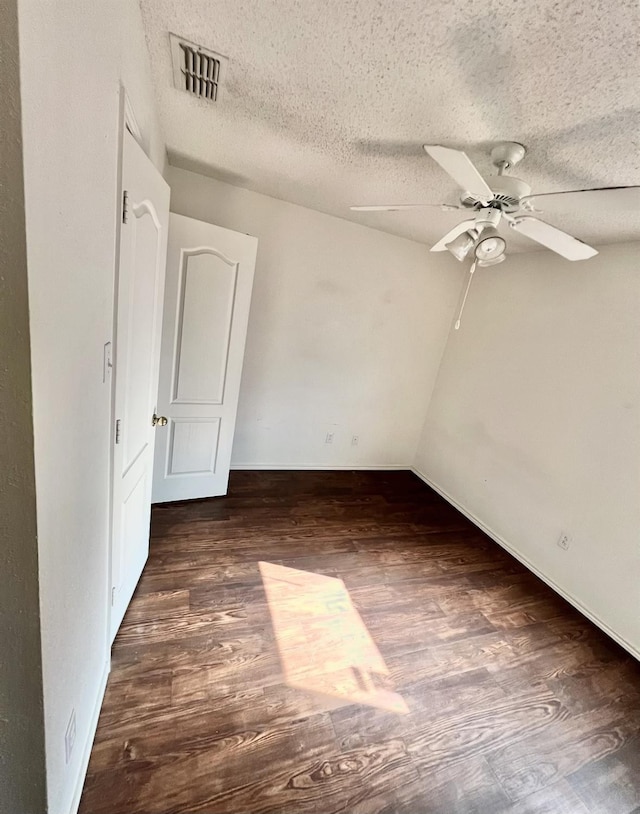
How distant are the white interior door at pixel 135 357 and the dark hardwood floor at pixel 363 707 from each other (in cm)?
35

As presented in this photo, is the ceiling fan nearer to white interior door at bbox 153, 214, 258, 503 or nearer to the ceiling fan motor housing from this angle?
the ceiling fan motor housing

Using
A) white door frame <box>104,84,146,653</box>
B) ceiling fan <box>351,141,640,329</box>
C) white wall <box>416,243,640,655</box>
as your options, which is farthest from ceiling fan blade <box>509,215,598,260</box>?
white door frame <box>104,84,146,653</box>

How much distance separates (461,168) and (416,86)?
33cm

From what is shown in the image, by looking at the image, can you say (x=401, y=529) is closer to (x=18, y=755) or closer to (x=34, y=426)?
(x=18, y=755)

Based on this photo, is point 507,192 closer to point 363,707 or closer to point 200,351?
point 200,351

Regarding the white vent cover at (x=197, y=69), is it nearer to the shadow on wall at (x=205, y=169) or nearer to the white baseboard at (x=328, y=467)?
the shadow on wall at (x=205, y=169)

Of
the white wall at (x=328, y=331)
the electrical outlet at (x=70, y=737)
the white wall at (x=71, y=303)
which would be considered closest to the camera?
the white wall at (x=71, y=303)

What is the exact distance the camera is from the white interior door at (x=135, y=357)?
122 centimetres

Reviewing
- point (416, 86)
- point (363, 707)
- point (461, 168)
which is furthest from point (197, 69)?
point (363, 707)

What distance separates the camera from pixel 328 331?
3.17 m

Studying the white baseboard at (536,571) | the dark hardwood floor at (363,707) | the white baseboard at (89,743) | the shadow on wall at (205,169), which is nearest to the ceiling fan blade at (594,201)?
the shadow on wall at (205,169)

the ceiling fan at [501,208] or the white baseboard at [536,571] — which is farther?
the white baseboard at [536,571]

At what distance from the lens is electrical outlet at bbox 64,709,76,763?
3.09 feet

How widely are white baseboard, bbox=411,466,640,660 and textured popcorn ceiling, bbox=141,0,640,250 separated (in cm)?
228
